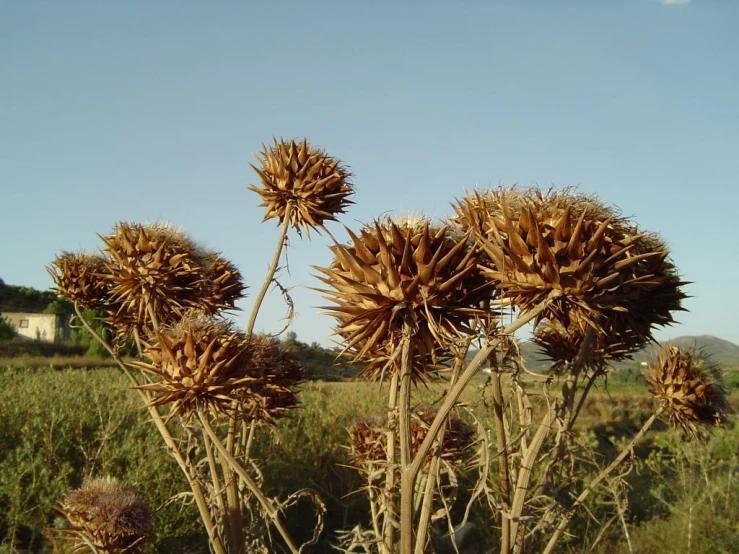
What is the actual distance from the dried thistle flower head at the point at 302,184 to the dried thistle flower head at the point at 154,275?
0.61 metres

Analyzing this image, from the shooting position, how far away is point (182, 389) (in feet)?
10.4

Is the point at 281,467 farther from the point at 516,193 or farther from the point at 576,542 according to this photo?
the point at 516,193

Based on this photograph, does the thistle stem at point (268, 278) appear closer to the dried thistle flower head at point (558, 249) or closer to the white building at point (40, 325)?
the dried thistle flower head at point (558, 249)

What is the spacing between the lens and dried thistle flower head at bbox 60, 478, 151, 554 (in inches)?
152

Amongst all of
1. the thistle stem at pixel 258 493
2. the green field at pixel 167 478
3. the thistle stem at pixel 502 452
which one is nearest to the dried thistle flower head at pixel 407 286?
the thistle stem at pixel 502 452

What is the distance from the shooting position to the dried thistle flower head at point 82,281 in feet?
14.3

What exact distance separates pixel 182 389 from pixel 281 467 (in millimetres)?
8064

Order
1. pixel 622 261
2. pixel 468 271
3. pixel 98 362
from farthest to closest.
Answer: pixel 98 362 → pixel 468 271 → pixel 622 261

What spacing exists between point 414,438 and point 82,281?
2657 mm

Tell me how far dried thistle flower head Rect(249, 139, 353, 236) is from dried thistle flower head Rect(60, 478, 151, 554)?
2186 millimetres

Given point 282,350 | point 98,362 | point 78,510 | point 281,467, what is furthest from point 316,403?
point 98,362

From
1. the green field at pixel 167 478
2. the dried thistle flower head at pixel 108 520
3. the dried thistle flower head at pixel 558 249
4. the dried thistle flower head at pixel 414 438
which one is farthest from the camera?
the green field at pixel 167 478

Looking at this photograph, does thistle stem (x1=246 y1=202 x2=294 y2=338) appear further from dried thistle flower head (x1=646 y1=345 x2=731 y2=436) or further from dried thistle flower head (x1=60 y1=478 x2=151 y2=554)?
dried thistle flower head (x1=646 y1=345 x2=731 y2=436)

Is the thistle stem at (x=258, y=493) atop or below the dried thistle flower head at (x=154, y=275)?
below
